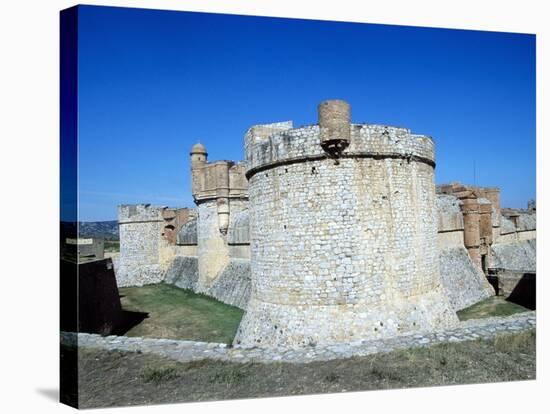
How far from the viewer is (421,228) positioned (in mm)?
10281

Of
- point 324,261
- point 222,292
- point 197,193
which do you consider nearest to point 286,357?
point 324,261

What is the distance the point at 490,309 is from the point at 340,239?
10.9 meters

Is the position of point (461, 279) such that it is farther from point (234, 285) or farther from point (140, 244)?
point (140, 244)

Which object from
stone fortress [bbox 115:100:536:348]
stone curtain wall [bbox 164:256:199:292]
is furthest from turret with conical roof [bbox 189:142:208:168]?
stone fortress [bbox 115:100:536:348]

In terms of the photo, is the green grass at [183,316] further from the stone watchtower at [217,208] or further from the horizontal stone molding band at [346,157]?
the horizontal stone molding band at [346,157]

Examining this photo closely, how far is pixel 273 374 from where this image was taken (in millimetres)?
7020

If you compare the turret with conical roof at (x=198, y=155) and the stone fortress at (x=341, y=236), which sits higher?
the turret with conical roof at (x=198, y=155)

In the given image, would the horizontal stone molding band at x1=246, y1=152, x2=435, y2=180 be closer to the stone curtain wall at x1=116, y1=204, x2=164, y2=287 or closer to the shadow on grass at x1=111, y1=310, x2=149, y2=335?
the shadow on grass at x1=111, y1=310, x2=149, y2=335

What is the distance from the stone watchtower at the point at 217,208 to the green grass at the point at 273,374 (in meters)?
13.8

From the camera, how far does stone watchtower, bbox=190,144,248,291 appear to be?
2106 centimetres

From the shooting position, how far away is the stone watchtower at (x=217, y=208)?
21062mm

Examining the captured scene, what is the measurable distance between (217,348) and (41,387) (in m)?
3.13

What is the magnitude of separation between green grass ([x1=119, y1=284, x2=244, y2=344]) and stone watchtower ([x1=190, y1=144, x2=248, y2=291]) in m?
1.72

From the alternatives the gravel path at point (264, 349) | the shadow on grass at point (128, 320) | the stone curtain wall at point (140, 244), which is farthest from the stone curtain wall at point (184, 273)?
the gravel path at point (264, 349)
